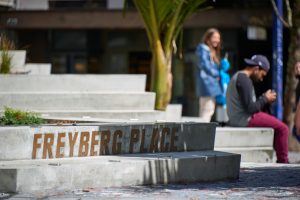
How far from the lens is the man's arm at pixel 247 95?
44.8ft

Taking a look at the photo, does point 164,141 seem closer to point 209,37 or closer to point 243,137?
point 243,137

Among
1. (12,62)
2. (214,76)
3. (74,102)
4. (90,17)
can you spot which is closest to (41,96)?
(74,102)

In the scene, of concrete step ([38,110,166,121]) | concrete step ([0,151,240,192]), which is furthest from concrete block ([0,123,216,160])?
concrete step ([38,110,166,121])

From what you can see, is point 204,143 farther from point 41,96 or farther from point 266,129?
point 41,96

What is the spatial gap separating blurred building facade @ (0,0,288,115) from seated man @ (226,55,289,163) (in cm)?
1652

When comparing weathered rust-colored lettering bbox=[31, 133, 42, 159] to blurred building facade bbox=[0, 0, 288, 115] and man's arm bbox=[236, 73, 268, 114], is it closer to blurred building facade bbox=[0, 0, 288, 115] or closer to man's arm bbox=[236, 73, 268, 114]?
man's arm bbox=[236, 73, 268, 114]

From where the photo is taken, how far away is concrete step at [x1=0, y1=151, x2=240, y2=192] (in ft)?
29.1

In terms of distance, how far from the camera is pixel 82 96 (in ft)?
47.8

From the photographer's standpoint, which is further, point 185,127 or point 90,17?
point 90,17

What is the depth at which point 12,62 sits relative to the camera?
645 inches

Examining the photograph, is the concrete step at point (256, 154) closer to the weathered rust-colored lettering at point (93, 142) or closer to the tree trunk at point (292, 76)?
the tree trunk at point (292, 76)

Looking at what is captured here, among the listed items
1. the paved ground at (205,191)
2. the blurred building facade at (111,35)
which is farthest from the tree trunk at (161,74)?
the blurred building facade at (111,35)

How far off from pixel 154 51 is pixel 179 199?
7.37 m

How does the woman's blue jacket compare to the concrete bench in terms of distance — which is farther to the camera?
the woman's blue jacket
